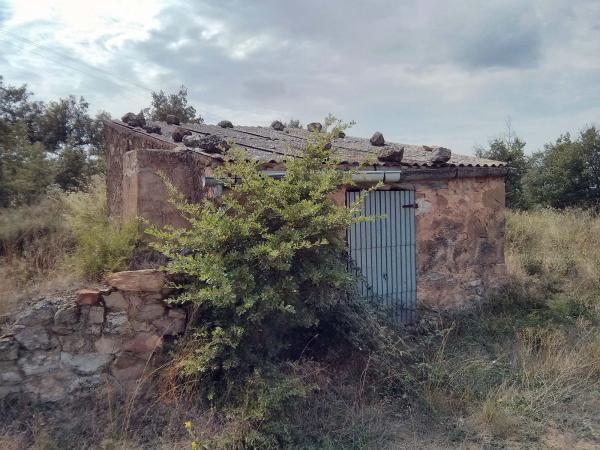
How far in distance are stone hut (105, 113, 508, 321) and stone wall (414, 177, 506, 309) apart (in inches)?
0.6

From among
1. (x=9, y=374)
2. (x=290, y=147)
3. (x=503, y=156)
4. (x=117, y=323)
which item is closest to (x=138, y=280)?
(x=117, y=323)

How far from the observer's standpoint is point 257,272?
4309 mm

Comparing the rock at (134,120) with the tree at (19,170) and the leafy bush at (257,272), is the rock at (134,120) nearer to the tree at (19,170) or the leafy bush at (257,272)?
the tree at (19,170)

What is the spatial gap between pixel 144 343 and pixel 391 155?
3.92 meters

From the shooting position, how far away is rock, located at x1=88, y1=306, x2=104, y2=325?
4234 mm

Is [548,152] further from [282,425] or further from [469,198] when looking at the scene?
[282,425]

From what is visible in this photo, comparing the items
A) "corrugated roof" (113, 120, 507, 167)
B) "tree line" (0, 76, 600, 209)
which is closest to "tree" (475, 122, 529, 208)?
"tree line" (0, 76, 600, 209)

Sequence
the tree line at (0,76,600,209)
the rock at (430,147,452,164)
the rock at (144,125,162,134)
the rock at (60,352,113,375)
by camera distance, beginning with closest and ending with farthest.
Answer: the rock at (60,352,113,375) → the rock at (430,147,452,164) → the rock at (144,125,162,134) → the tree line at (0,76,600,209)

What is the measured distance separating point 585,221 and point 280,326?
11023mm

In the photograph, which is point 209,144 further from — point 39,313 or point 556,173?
point 556,173

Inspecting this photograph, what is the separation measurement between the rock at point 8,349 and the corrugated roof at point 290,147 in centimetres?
265

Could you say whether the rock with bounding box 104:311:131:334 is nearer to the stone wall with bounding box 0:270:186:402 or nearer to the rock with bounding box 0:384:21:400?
the stone wall with bounding box 0:270:186:402

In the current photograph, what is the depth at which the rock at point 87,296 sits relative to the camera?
166 inches

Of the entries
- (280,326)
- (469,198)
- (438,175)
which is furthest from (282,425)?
(469,198)
